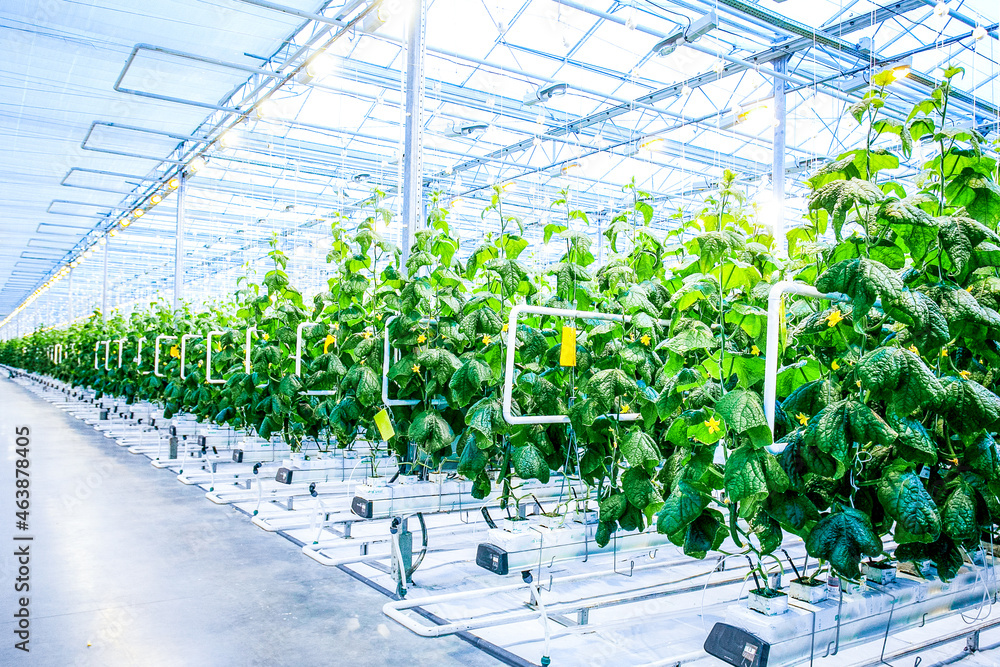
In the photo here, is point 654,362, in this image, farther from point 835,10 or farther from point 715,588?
point 835,10

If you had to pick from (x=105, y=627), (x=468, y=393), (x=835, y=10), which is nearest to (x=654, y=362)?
(x=468, y=393)

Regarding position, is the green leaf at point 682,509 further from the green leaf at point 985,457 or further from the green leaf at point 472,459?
the green leaf at point 472,459

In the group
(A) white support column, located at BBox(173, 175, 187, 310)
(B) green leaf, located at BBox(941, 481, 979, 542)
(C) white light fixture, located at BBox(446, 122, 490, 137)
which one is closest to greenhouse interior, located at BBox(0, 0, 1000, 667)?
(B) green leaf, located at BBox(941, 481, 979, 542)

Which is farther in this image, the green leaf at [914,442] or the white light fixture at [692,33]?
the white light fixture at [692,33]

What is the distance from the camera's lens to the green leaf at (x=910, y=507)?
1688mm

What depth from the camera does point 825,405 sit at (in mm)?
1904

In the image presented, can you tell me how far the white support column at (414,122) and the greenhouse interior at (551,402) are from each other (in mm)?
22

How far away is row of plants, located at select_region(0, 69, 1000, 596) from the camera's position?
5.74 feet

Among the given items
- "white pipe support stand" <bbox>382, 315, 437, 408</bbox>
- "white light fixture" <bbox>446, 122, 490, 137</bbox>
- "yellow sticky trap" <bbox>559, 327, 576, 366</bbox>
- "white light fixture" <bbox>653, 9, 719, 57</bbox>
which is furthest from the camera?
"white light fixture" <bbox>446, 122, 490, 137</bbox>

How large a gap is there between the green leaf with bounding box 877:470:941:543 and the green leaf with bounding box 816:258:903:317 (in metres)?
0.43

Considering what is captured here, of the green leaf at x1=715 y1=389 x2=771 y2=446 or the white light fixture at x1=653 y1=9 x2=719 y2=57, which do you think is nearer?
the green leaf at x1=715 y1=389 x2=771 y2=446

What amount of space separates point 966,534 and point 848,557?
319mm

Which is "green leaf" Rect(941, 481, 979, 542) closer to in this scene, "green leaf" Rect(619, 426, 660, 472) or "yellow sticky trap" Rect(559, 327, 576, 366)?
"green leaf" Rect(619, 426, 660, 472)

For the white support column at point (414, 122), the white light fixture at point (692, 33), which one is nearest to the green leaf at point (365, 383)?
the white support column at point (414, 122)
